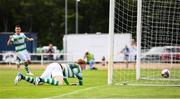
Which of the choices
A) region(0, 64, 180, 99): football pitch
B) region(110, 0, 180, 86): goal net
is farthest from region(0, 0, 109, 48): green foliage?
region(0, 64, 180, 99): football pitch

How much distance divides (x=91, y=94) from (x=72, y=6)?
6783cm

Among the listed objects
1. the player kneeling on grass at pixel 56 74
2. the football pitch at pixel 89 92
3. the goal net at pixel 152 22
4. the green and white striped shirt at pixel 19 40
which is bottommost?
the football pitch at pixel 89 92

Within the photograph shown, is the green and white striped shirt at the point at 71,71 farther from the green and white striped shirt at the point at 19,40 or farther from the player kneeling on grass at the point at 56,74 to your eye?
the green and white striped shirt at the point at 19,40

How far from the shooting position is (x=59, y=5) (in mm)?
85250

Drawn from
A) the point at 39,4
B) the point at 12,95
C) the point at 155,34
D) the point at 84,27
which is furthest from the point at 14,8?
the point at 12,95

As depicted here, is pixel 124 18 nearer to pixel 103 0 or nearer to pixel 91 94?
pixel 91 94

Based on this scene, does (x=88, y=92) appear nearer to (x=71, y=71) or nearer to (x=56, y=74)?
(x=56, y=74)

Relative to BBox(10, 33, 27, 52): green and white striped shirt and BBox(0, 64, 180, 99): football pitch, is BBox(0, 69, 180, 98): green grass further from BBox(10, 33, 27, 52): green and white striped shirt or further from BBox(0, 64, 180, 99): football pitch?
BBox(10, 33, 27, 52): green and white striped shirt

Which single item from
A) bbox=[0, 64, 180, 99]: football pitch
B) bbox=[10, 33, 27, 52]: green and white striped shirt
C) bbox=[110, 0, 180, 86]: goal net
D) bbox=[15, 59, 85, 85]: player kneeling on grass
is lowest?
bbox=[0, 64, 180, 99]: football pitch

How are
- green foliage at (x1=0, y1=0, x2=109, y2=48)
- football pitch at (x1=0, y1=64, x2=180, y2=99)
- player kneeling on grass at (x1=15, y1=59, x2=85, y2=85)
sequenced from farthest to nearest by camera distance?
green foliage at (x1=0, y1=0, x2=109, y2=48), player kneeling on grass at (x1=15, y1=59, x2=85, y2=85), football pitch at (x1=0, y1=64, x2=180, y2=99)

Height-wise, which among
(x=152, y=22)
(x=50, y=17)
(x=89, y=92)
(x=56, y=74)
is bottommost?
(x=89, y=92)

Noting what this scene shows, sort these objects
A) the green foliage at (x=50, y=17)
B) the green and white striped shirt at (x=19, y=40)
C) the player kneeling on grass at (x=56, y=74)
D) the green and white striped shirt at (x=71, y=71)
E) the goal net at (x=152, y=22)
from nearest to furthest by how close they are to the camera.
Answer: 1. the player kneeling on grass at (x=56, y=74)
2. the green and white striped shirt at (x=71, y=71)
3. the goal net at (x=152, y=22)
4. the green and white striped shirt at (x=19, y=40)
5. the green foliage at (x=50, y=17)

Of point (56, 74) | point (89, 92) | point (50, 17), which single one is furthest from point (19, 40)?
point (50, 17)

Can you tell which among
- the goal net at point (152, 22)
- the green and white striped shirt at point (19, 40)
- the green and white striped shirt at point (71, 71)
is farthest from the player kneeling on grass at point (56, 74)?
the green and white striped shirt at point (19, 40)
